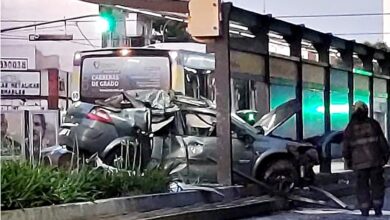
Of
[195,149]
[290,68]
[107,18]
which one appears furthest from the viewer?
[107,18]

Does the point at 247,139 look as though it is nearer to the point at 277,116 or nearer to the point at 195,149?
the point at 195,149

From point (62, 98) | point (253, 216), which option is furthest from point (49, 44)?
point (253, 216)

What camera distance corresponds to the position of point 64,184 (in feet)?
31.1

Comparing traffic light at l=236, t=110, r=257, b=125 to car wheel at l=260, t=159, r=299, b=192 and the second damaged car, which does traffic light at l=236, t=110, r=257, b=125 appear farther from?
car wheel at l=260, t=159, r=299, b=192

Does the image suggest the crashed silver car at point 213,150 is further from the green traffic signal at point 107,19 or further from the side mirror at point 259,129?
the green traffic signal at point 107,19

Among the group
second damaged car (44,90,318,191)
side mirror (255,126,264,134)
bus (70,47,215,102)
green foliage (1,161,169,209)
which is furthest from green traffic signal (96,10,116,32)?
green foliage (1,161,169,209)

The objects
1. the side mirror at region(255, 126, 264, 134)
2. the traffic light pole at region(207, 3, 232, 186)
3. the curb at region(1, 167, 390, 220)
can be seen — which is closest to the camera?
the curb at region(1, 167, 390, 220)

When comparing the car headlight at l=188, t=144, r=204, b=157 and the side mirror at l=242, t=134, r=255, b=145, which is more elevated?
the side mirror at l=242, t=134, r=255, b=145

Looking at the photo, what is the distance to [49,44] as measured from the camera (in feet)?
118

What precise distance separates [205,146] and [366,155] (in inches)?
111

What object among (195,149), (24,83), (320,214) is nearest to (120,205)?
(320,214)

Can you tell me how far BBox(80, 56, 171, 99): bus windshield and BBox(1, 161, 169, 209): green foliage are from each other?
6973 mm

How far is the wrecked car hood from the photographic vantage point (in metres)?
14.6

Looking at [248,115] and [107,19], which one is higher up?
[107,19]
